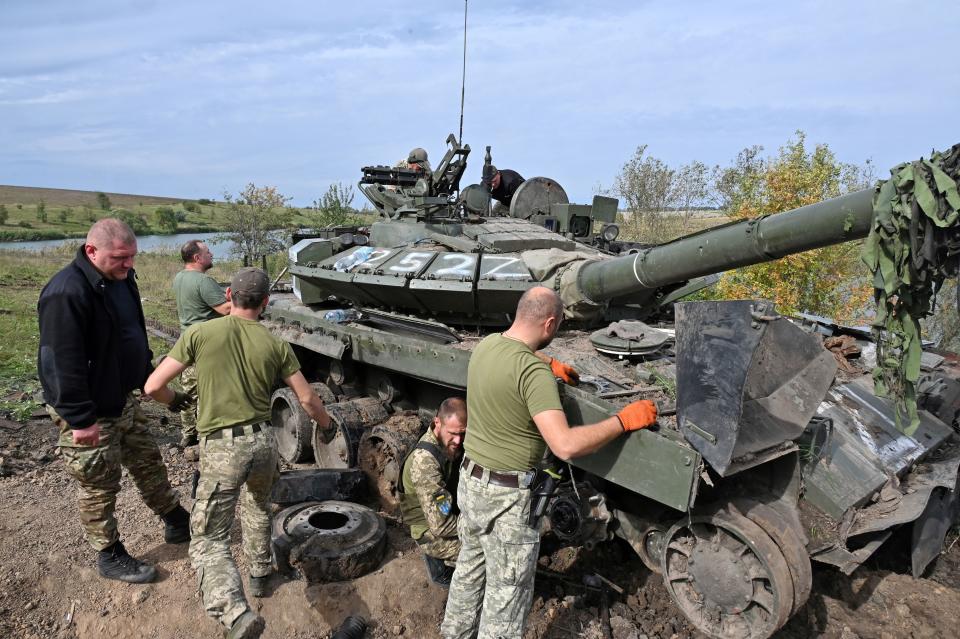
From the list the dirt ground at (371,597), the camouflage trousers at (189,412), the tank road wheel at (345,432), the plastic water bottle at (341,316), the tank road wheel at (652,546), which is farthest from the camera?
the plastic water bottle at (341,316)

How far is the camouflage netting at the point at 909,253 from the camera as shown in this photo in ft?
9.70

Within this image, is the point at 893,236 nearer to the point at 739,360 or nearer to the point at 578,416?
the point at 739,360

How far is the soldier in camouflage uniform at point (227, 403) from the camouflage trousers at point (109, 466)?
62 centimetres

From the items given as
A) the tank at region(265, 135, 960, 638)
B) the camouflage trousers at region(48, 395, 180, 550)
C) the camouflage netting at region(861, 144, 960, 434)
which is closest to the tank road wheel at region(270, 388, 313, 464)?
the tank at region(265, 135, 960, 638)

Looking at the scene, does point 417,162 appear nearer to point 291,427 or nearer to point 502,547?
point 291,427

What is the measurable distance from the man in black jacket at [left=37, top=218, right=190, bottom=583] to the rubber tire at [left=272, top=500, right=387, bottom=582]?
33.8 inches

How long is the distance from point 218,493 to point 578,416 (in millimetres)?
2211

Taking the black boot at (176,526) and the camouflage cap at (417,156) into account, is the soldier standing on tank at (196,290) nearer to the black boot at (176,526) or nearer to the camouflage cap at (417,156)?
the black boot at (176,526)

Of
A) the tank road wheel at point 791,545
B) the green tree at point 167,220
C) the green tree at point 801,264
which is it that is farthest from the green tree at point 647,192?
the green tree at point 167,220

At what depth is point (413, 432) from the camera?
6340mm

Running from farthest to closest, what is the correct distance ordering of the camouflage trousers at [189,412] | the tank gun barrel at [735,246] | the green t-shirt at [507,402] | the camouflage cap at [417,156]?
the camouflage cap at [417,156] < the camouflage trousers at [189,412] < the tank gun barrel at [735,246] < the green t-shirt at [507,402]

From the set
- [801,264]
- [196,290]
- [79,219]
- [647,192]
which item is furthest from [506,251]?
[79,219]

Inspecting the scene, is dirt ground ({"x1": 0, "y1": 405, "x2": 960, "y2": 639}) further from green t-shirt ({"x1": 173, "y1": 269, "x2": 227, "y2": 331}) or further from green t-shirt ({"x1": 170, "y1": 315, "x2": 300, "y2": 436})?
green t-shirt ({"x1": 173, "y1": 269, "x2": 227, "y2": 331})

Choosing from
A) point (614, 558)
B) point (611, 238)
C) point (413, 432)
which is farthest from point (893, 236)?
point (611, 238)
